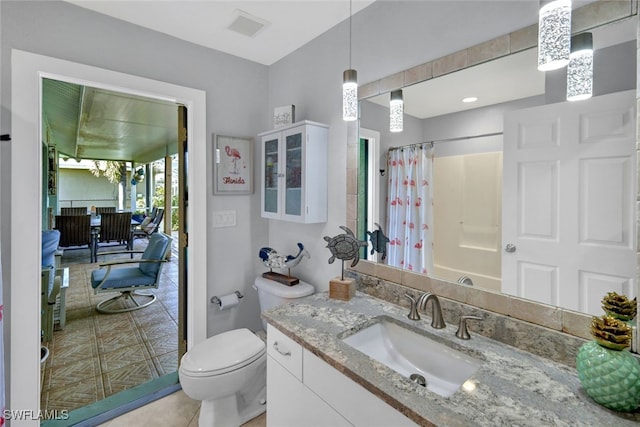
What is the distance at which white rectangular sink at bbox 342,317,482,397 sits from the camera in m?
1.08

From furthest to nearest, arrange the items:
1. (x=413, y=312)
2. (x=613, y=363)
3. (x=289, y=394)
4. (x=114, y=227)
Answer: (x=114, y=227), (x=413, y=312), (x=289, y=394), (x=613, y=363)

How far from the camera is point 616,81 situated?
36.6 inches

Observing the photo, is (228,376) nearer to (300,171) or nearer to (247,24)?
(300,171)

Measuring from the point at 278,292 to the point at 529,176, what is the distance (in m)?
1.56

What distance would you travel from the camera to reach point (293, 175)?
6.65 feet

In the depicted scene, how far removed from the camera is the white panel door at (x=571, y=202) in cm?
92

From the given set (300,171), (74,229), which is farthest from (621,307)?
(74,229)

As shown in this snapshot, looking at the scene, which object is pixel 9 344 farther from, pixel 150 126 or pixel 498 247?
pixel 150 126

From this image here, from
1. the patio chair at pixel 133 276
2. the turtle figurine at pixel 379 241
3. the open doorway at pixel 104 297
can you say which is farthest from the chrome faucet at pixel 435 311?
the patio chair at pixel 133 276

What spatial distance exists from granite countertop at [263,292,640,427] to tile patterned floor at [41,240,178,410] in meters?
1.74

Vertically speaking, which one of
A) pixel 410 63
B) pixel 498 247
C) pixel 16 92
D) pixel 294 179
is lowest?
pixel 498 247

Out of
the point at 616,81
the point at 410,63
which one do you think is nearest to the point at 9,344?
the point at 410,63

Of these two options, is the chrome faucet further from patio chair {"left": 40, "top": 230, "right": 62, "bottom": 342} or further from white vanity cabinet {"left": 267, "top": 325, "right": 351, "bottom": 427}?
patio chair {"left": 40, "top": 230, "right": 62, "bottom": 342}

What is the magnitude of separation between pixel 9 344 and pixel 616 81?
2.83m
